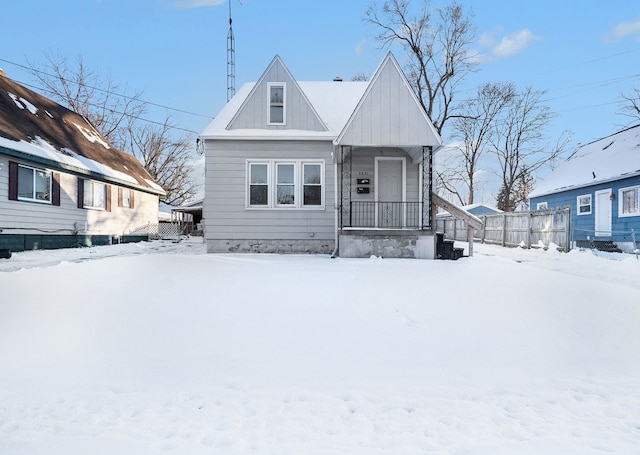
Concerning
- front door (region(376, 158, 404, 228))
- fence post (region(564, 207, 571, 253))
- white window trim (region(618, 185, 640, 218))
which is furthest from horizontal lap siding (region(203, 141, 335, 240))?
white window trim (region(618, 185, 640, 218))

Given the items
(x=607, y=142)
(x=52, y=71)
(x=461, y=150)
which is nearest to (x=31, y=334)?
(x=607, y=142)

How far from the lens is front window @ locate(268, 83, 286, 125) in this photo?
39.6ft

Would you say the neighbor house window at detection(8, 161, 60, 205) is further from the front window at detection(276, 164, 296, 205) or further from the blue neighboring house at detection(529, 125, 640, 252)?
the blue neighboring house at detection(529, 125, 640, 252)

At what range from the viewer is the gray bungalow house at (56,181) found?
40.5 feet

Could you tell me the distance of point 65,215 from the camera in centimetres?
1470

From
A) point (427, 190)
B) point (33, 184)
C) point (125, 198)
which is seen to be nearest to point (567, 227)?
point (427, 190)

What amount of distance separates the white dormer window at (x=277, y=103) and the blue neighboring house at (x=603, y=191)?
40.4 ft

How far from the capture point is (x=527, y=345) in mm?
3988

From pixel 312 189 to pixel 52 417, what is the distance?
10.0 m

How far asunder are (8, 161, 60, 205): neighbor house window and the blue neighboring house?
2047cm

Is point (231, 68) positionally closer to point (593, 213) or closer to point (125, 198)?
point (125, 198)

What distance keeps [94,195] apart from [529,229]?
19.6 metres

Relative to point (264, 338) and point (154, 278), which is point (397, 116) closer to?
point (154, 278)

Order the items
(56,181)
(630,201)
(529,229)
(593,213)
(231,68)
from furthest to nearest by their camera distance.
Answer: (231,68) < (593,213) < (529,229) < (630,201) < (56,181)
